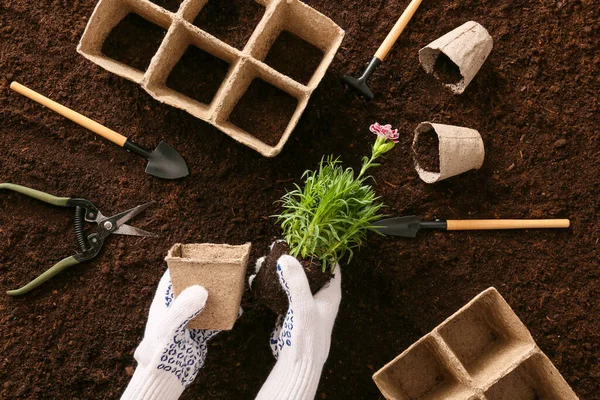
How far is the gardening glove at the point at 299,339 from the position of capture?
4.59ft

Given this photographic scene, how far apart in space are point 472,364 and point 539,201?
1.96 feet

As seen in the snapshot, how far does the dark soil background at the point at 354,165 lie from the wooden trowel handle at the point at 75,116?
0.05 meters

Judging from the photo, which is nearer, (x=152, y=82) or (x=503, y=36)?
(x=152, y=82)

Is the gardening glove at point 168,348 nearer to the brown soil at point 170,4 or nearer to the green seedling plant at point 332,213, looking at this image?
the green seedling plant at point 332,213

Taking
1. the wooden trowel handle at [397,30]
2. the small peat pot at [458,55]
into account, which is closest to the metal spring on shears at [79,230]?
the wooden trowel handle at [397,30]

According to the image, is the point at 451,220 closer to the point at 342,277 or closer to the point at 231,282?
the point at 342,277

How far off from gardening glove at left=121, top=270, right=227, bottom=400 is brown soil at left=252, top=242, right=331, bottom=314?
0.20 m

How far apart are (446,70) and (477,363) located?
3.15 feet

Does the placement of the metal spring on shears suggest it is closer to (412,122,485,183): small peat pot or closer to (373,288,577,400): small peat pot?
(373,288,577,400): small peat pot

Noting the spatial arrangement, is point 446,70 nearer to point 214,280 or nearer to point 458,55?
point 458,55

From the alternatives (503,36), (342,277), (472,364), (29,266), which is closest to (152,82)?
(29,266)

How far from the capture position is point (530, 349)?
4.60ft

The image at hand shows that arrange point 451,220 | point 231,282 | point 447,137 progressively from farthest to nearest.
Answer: point 451,220, point 447,137, point 231,282

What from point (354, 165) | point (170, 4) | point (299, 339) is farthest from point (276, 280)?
point (170, 4)
